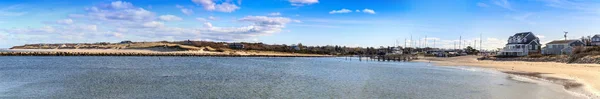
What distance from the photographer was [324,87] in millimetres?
26641

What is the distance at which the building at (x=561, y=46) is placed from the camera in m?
72.7

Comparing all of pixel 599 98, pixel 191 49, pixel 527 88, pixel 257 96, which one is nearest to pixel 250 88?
pixel 257 96

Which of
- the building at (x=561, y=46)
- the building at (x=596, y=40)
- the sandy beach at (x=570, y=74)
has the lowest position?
the sandy beach at (x=570, y=74)

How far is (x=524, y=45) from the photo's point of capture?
8025 cm

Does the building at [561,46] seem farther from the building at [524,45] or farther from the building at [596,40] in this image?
the building at [524,45]

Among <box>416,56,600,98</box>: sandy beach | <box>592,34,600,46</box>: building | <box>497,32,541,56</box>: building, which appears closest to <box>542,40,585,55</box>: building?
<box>592,34,600,46</box>: building

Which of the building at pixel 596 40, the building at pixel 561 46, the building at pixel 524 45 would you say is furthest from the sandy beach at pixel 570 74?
the building at pixel 596 40

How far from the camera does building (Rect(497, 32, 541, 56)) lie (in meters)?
79.4

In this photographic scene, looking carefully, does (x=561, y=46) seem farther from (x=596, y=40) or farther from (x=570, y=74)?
(x=570, y=74)

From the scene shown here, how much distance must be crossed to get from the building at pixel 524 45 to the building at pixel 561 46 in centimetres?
198

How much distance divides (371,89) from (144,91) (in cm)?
1196

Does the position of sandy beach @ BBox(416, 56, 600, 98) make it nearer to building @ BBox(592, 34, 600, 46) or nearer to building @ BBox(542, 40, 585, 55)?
building @ BBox(542, 40, 585, 55)

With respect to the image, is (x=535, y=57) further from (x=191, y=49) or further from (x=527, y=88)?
(x=191, y=49)

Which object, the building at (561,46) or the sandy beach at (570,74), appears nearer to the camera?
the sandy beach at (570,74)
